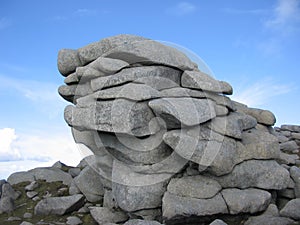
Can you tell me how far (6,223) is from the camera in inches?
691

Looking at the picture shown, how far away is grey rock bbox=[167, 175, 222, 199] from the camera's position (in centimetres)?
1538

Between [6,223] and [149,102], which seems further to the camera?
[6,223]

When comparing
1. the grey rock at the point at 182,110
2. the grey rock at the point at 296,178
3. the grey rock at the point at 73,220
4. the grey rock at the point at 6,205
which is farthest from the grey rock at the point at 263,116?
the grey rock at the point at 6,205

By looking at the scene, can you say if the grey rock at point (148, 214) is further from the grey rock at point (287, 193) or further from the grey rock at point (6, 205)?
the grey rock at point (6, 205)

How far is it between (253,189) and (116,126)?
24.7 ft

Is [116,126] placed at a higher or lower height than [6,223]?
higher

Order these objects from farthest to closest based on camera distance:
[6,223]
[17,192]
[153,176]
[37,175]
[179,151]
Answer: [37,175]
[17,192]
[6,223]
[153,176]
[179,151]

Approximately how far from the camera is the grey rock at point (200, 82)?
55.0ft

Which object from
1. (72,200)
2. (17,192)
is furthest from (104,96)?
(17,192)

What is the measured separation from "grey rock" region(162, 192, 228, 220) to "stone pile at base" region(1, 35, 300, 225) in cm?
4

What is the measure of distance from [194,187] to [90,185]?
Result: 748 cm

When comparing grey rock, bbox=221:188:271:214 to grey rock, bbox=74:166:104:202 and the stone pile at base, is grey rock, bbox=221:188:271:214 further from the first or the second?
grey rock, bbox=74:166:104:202

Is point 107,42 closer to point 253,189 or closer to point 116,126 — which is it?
point 116,126

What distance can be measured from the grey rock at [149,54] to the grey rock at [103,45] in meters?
0.41
